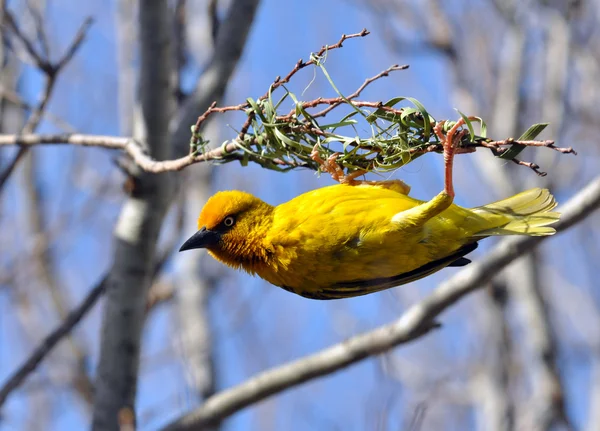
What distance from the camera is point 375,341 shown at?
348cm

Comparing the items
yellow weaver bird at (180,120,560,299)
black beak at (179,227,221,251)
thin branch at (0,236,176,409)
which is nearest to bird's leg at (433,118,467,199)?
yellow weaver bird at (180,120,560,299)

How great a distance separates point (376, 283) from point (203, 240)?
861mm

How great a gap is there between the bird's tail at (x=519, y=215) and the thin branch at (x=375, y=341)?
0.08 meters

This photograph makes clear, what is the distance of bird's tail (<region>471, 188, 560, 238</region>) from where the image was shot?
3.29 metres

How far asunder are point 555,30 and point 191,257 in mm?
4224

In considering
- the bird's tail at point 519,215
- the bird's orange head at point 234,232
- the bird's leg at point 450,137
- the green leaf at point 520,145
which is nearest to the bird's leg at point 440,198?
the bird's leg at point 450,137

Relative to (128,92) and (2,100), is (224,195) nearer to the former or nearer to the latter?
(2,100)

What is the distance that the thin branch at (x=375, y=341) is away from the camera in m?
3.38

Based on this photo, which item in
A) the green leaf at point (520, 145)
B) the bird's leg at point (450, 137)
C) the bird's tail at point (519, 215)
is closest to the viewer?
the green leaf at point (520, 145)

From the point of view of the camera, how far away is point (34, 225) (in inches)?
295

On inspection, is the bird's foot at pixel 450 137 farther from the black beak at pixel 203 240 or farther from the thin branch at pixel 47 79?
the thin branch at pixel 47 79

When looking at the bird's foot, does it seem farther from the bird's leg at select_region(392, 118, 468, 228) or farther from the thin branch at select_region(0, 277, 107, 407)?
the thin branch at select_region(0, 277, 107, 407)

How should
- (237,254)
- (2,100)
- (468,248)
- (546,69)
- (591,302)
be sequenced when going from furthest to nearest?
(591,302)
(546,69)
(2,100)
(468,248)
(237,254)

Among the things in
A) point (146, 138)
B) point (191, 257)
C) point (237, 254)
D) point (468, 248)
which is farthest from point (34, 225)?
point (468, 248)
